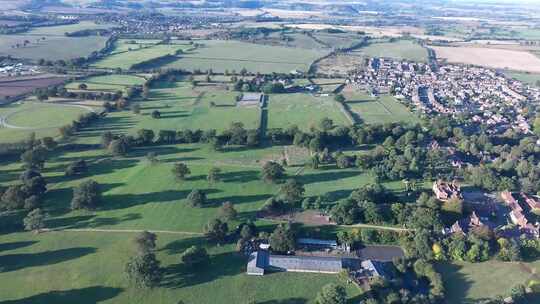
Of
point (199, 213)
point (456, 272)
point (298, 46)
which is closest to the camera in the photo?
point (456, 272)

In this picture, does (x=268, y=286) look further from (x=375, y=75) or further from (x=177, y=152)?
(x=375, y=75)

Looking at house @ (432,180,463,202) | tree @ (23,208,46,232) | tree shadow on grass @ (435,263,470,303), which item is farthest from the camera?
house @ (432,180,463,202)

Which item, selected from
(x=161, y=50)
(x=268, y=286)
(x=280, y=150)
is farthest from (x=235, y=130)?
(x=161, y=50)

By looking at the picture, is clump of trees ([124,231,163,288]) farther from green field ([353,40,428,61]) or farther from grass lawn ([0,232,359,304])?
green field ([353,40,428,61])

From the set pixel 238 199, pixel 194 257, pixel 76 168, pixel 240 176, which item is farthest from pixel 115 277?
pixel 76 168

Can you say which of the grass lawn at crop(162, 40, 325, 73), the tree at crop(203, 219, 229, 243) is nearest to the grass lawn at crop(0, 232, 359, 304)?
the tree at crop(203, 219, 229, 243)

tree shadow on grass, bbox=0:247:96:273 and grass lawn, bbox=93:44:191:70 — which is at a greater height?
grass lawn, bbox=93:44:191:70
